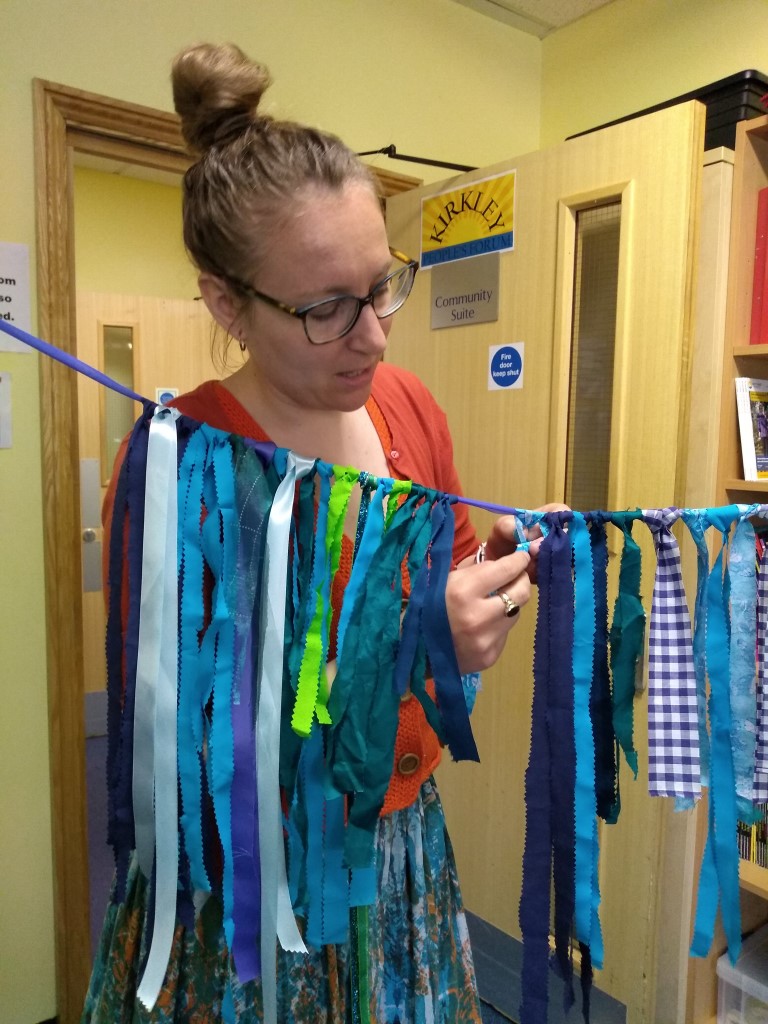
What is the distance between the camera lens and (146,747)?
0.67m

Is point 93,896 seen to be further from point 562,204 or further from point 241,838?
point 562,204

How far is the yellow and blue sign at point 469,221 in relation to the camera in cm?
178

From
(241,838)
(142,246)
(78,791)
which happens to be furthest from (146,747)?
(142,246)

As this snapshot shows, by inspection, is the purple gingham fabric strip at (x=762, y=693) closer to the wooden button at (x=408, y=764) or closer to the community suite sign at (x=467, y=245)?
the wooden button at (x=408, y=764)

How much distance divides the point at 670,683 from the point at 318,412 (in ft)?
1.49

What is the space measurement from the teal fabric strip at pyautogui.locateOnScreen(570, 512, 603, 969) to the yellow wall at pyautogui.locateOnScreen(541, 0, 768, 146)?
168 cm

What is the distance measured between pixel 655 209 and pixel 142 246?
264cm

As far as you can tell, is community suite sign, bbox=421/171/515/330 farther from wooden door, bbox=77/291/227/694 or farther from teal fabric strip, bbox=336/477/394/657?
wooden door, bbox=77/291/227/694

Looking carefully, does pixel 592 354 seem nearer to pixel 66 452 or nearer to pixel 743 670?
pixel 743 670

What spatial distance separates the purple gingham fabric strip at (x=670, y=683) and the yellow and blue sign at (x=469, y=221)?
1.28 meters

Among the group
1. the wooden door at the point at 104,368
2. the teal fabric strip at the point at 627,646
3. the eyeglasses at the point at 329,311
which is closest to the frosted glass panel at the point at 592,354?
the teal fabric strip at the point at 627,646

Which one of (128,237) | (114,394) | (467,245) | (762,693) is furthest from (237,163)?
(128,237)

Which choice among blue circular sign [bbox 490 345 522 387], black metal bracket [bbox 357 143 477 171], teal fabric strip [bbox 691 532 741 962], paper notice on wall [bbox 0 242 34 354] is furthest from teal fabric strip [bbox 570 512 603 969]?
black metal bracket [bbox 357 143 477 171]

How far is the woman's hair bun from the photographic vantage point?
0.72 m
